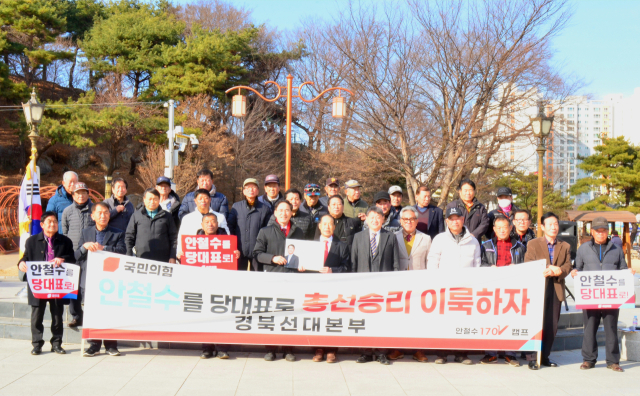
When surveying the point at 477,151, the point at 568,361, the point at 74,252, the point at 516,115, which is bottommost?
the point at 568,361

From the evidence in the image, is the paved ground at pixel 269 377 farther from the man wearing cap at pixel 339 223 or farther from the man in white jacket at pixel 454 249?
the man wearing cap at pixel 339 223

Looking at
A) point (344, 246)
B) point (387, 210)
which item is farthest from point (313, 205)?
point (344, 246)

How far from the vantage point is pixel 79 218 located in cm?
652

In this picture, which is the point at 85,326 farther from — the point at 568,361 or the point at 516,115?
the point at 516,115

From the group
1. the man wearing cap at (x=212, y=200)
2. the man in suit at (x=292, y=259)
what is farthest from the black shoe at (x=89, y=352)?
the man in suit at (x=292, y=259)

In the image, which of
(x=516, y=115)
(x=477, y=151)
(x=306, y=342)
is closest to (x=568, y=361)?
(x=306, y=342)

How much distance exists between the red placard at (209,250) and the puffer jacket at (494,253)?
2.80 meters

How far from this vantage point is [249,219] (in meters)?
6.82

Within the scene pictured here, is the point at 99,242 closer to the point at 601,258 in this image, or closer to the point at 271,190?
the point at 271,190

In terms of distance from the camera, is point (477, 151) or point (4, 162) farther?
point (4, 162)

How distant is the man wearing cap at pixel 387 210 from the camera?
6.64 metres

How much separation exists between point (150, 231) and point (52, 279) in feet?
3.72

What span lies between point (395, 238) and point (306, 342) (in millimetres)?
1469

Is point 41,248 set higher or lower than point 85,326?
higher
